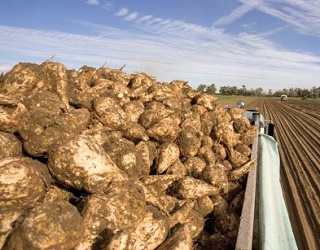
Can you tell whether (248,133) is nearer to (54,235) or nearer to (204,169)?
(204,169)

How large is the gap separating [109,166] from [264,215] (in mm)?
1801

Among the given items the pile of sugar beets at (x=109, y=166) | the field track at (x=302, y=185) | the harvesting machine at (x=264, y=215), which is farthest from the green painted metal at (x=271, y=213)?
the field track at (x=302, y=185)

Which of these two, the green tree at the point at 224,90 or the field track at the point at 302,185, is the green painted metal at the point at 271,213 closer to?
the field track at the point at 302,185

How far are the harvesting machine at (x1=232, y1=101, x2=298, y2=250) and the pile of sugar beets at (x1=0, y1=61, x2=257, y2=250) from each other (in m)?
0.26

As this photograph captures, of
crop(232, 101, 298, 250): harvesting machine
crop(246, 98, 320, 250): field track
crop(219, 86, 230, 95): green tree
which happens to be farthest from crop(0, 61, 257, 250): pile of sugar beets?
crop(219, 86, 230, 95): green tree

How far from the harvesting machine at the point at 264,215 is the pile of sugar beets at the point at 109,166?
257mm

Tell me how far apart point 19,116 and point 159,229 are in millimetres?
1733

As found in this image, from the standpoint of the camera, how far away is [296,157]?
470 inches

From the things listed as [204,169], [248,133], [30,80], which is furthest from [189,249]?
[248,133]

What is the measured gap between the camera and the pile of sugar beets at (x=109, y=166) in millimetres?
2373

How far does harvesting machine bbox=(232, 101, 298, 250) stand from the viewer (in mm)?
2758

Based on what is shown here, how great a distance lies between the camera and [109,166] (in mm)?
2941

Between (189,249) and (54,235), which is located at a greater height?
(54,235)

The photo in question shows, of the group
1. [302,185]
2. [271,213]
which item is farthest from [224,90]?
[271,213]
